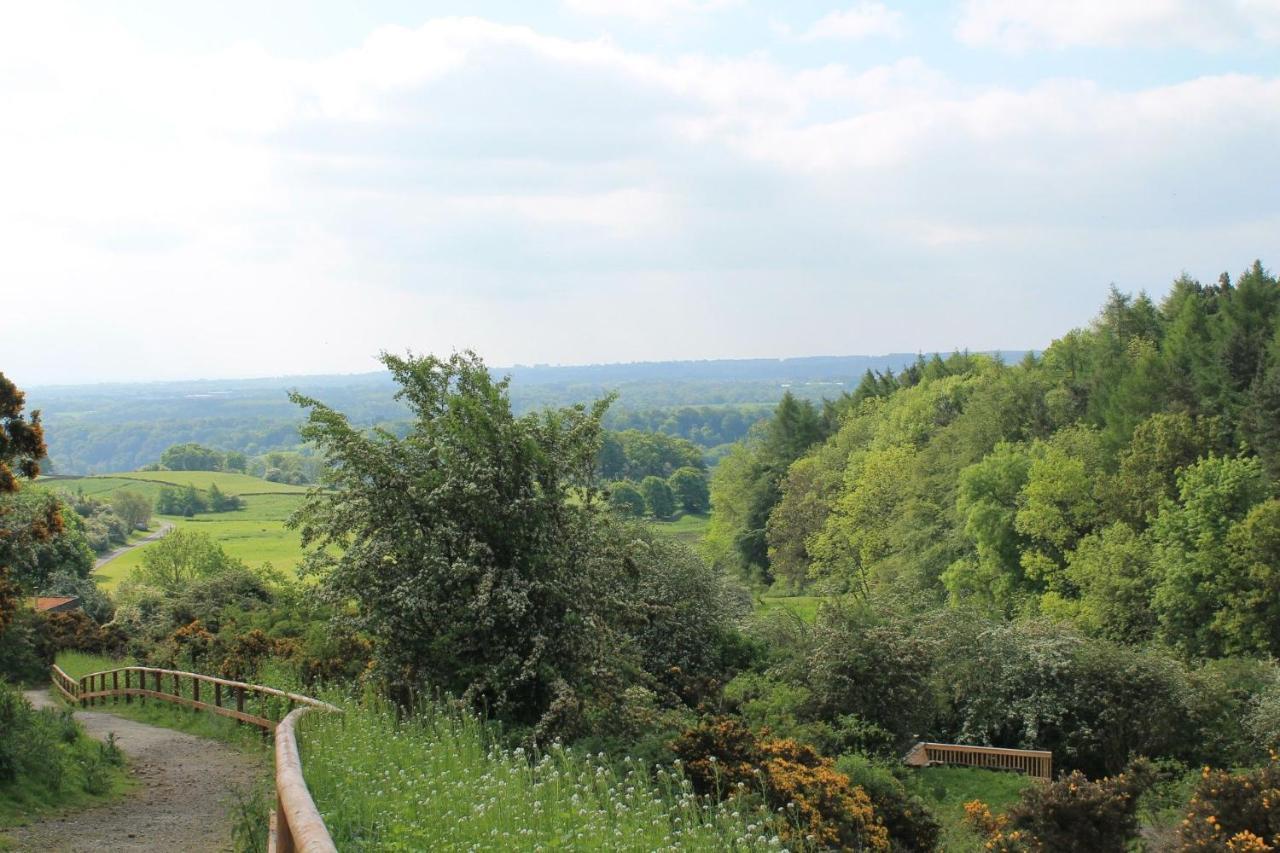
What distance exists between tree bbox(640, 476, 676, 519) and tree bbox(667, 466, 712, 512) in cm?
131

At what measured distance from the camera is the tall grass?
23.2 feet

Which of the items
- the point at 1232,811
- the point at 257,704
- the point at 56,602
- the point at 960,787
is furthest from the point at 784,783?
the point at 56,602

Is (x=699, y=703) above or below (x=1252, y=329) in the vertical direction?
Result: below

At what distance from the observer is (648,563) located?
2455cm

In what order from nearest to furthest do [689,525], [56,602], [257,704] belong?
[257,704] → [56,602] → [689,525]

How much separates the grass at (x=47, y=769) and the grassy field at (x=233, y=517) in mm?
58561

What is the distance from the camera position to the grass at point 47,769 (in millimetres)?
11617

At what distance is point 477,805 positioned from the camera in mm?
7367

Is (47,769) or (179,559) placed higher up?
(47,769)

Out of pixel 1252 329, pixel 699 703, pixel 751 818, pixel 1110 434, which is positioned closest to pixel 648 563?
pixel 699 703

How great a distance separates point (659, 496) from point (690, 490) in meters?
5.92

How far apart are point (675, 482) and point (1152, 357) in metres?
88.8

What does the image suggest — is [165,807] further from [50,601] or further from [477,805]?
[50,601]

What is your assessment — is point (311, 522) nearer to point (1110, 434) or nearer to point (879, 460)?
point (1110, 434)
